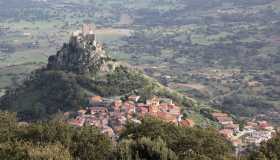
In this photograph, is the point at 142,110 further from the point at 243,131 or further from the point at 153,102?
the point at 243,131

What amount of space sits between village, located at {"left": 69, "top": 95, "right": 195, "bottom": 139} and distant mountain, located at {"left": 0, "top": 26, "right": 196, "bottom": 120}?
3147 millimetres

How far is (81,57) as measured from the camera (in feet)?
344

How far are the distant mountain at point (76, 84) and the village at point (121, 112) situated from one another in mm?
3147

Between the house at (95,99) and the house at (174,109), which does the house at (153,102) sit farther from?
the house at (95,99)

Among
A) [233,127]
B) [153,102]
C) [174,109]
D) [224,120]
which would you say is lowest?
[224,120]

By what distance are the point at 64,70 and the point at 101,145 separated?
60.4 meters

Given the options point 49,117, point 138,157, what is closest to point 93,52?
point 49,117

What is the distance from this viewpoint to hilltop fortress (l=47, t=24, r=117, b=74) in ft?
346

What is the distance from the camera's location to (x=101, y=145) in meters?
46.3

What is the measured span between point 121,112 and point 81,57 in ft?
77.1

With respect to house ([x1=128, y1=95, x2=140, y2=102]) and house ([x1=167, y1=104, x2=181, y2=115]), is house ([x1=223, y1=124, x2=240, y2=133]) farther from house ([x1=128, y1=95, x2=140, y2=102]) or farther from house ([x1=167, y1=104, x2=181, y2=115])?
house ([x1=128, y1=95, x2=140, y2=102])

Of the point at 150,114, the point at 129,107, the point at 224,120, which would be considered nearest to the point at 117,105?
the point at 129,107

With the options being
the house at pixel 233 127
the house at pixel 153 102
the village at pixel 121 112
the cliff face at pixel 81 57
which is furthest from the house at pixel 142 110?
the cliff face at pixel 81 57

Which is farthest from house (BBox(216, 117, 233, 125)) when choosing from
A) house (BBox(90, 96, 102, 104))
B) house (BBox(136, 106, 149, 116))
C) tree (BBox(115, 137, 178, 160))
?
tree (BBox(115, 137, 178, 160))
